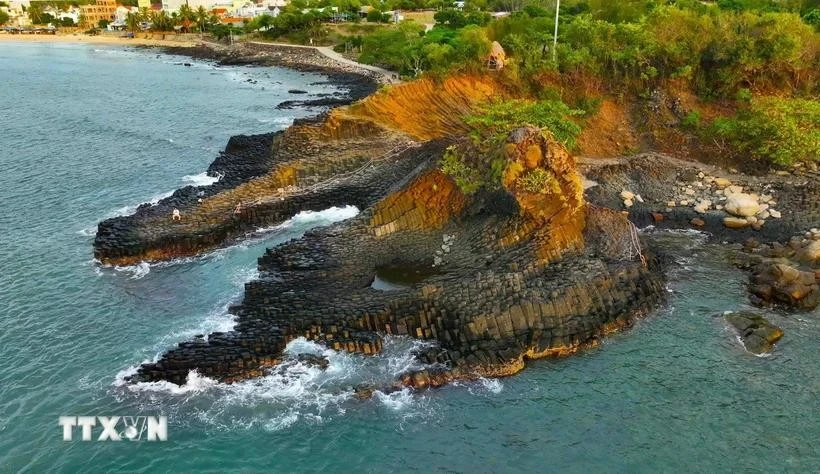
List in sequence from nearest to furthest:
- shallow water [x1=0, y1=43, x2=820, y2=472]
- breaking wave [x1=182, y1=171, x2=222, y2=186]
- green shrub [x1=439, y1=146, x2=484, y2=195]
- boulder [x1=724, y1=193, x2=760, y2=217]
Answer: shallow water [x1=0, y1=43, x2=820, y2=472] < green shrub [x1=439, y1=146, x2=484, y2=195] < boulder [x1=724, y1=193, x2=760, y2=217] < breaking wave [x1=182, y1=171, x2=222, y2=186]

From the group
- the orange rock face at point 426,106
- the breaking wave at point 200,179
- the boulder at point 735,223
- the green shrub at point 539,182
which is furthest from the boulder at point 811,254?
the breaking wave at point 200,179

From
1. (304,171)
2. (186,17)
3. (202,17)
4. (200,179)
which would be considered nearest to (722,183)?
(304,171)

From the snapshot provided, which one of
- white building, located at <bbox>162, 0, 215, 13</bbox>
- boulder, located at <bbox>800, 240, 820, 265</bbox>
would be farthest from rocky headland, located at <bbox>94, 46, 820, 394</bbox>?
white building, located at <bbox>162, 0, 215, 13</bbox>

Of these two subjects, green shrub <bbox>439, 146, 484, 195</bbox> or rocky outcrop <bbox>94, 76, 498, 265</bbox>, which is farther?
rocky outcrop <bbox>94, 76, 498, 265</bbox>

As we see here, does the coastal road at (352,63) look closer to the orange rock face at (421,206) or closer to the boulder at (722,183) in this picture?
the orange rock face at (421,206)

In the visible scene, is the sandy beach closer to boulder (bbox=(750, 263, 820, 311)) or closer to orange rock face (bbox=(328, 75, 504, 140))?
orange rock face (bbox=(328, 75, 504, 140))

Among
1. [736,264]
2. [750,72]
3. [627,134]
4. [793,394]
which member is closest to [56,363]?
[793,394]
